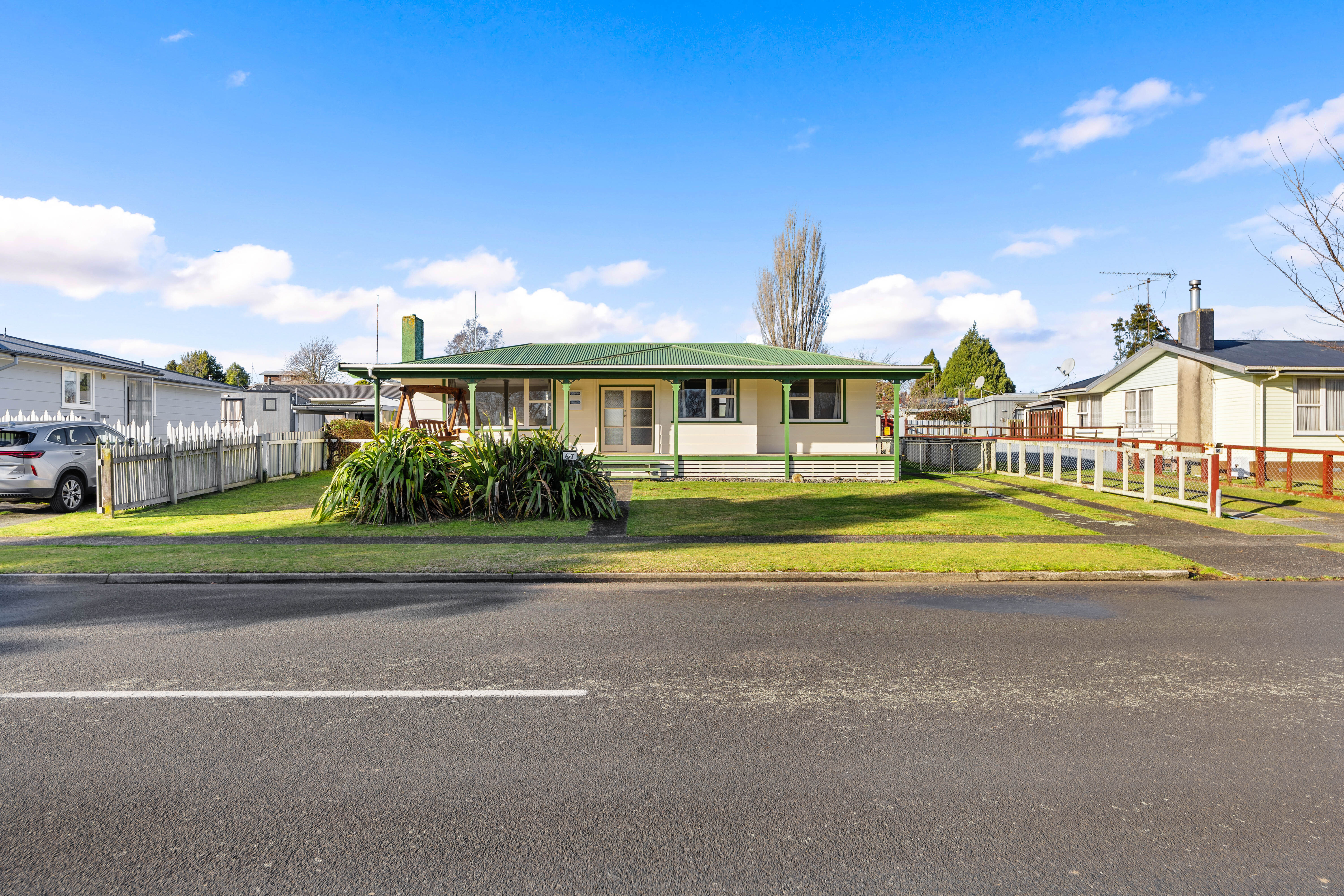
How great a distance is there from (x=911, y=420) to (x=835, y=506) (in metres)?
35.4

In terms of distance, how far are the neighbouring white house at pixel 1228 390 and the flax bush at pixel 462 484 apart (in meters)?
17.6

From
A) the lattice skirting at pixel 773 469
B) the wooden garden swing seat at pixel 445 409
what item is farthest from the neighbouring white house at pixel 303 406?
the lattice skirting at pixel 773 469

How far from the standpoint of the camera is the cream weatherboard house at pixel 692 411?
21281 millimetres

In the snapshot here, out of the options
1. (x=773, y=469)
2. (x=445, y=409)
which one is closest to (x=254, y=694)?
(x=773, y=469)

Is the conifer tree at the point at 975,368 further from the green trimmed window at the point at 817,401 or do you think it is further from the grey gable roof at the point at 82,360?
the grey gable roof at the point at 82,360

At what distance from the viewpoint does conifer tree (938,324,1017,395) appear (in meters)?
66.8

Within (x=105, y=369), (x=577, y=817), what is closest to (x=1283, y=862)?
(x=577, y=817)

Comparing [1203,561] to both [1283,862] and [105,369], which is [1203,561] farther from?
[105,369]

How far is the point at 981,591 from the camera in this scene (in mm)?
8047

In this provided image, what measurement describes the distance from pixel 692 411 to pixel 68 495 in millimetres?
14518

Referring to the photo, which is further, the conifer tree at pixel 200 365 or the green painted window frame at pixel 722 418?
the conifer tree at pixel 200 365

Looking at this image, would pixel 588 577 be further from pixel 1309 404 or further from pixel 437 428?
pixel 1309 404

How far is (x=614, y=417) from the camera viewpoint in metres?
22.8

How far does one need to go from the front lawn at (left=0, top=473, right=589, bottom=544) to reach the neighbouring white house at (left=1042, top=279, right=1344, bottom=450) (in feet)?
63.0
